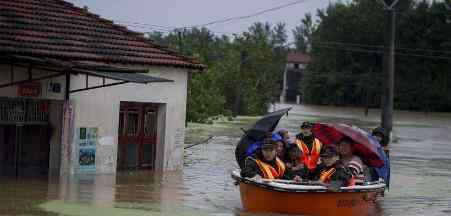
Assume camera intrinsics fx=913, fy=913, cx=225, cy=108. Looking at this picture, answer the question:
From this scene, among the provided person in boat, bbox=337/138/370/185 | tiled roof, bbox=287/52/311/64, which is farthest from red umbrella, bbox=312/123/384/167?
tiled roof, bbox=287/52/311/64

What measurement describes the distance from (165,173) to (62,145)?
3.30 m

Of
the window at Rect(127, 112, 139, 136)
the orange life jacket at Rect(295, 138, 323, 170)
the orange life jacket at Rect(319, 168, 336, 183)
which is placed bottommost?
the orange life jacket at Rect(319, 168, 336, 183)

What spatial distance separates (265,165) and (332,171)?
47.1 inches

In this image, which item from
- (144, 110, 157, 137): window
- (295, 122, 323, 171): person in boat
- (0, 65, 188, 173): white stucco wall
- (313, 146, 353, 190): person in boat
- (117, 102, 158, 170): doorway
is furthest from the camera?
(144, 110, 157, 137): window

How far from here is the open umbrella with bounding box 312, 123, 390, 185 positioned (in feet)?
58.1

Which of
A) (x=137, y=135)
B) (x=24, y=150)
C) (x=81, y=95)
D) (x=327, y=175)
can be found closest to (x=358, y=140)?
→ (x=327, y=175)

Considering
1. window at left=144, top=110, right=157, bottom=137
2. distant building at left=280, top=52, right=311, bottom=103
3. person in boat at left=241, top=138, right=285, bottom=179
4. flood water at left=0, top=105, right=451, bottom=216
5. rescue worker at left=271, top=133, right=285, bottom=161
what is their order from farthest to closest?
distant building at left=280, top=52, right=311, bottom=103 → window at left=144, top=110, right=157, bottom=137 → rescue worker at left=271, top=133, right=285, bottom=161 → flood water at left=0, top=105, right=451, bottom=216 → person in boat at left=241, top=138, right=285, bottom=179

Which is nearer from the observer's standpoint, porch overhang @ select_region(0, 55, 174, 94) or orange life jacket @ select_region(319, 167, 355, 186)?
orange life jacket @ select_region(319, 167, 355, 186)

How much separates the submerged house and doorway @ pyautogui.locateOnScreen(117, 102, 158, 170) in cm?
3

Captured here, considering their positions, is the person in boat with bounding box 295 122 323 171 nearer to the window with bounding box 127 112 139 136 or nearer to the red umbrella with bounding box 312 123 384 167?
the red umbrella with bounding box 312 123 384 167

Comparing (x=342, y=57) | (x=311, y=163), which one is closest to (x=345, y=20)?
(x=342, y=57)

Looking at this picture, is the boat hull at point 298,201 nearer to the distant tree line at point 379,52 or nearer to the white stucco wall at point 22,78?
the white stucco wall at point 22,78

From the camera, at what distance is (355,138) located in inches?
694

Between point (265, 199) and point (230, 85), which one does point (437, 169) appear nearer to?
point (265, 199)
